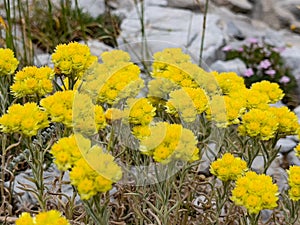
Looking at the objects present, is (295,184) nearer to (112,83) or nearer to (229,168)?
(229,168)

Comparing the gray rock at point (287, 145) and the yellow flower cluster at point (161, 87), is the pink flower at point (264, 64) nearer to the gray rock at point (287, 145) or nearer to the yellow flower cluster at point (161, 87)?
the gray rock at point (287, 145)

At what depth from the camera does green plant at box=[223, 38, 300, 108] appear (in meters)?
3.37

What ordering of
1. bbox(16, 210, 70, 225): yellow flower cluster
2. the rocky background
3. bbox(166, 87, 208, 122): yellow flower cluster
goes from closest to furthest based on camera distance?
bbox(16, 210, 70, 225): yellow flower cluster < bbox(166, 87, 208, 122): yellow flower cluster < the rocky background

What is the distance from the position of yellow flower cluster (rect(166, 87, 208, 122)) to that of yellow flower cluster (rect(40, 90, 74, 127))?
30 cm

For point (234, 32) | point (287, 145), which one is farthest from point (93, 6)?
point (287, 145)

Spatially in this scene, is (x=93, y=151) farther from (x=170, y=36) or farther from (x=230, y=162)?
(x=170, y=36)

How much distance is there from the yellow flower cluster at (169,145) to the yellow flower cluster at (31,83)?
0.39 m

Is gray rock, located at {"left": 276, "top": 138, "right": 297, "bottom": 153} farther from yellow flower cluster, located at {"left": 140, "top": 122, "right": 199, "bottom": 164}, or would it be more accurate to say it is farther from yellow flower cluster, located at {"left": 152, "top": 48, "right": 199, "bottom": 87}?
yellow flower cluster, located at {"left": 140, "top": 122, "right": 199, "bottom": 164}

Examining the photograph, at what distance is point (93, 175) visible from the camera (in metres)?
1.13

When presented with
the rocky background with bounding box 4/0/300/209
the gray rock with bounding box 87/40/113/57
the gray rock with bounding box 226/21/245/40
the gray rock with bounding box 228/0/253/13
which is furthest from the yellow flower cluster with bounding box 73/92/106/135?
the gray rock with bounding box 228/0/253/13

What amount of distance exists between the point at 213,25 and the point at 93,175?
9.81ft

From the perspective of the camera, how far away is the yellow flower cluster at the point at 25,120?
128 centimetres

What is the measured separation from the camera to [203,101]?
1.49m

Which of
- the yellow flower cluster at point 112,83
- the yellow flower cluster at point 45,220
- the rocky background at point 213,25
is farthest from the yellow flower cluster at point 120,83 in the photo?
the rocky background at point 213,25
